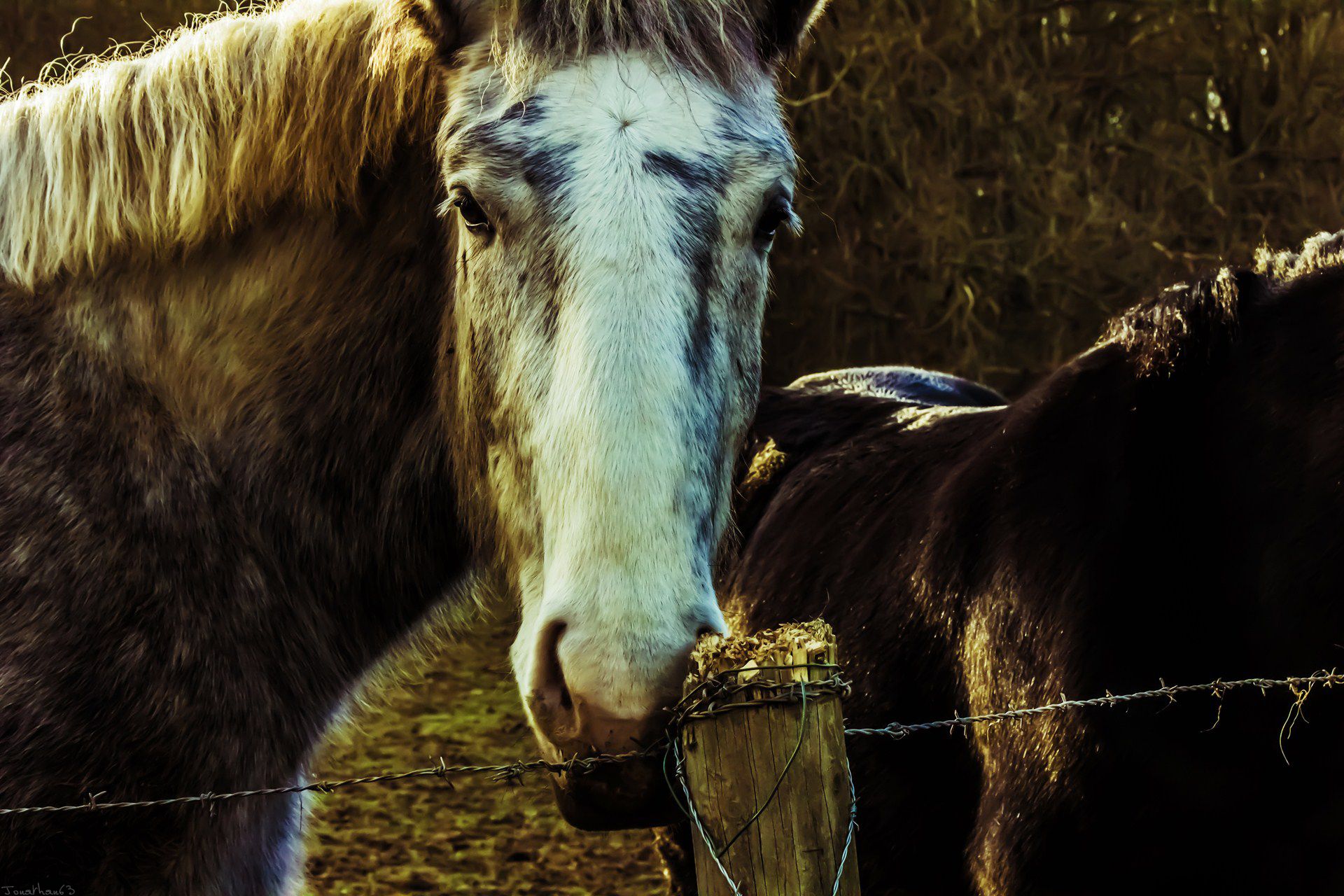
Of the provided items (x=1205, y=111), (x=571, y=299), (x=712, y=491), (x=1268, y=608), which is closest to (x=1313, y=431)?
(x=1268, y=608)

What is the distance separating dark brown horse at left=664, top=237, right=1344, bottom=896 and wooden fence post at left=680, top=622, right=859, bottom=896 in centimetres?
129

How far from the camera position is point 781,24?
231 cm

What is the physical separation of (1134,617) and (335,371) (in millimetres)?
1730

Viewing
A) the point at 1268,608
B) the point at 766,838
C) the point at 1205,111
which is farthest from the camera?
the point at 1205,111

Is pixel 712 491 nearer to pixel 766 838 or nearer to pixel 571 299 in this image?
pixel 571 299

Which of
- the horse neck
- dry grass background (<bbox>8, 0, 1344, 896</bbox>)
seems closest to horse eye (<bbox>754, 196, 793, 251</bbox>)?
the horse neck

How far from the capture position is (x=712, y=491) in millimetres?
1885

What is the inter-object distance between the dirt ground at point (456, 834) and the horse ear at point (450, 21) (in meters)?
2.42

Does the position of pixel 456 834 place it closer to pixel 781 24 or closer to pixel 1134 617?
pixel 1134 617

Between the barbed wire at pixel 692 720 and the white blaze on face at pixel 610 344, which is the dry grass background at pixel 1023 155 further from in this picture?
the barbed wire at pixel 692 720

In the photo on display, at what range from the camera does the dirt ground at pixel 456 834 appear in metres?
4.89

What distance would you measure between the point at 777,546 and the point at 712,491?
193 cm

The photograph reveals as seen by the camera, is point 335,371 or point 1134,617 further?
point 1134,617

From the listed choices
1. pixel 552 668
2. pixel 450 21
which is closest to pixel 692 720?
pixel 552 668
